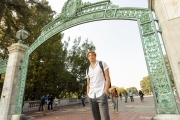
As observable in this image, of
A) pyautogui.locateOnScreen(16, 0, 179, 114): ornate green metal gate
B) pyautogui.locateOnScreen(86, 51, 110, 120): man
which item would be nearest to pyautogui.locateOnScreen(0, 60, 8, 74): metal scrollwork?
pyautogui.locateOnScreen(16, 0, 179, 114): ornate green metal gate

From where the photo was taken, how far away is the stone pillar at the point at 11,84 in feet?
17.6

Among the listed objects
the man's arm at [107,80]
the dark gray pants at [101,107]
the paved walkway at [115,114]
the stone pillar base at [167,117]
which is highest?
the man's arm at [107,80]

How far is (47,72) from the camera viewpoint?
16906 millimetres

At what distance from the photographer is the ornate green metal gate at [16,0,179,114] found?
2980 millimetres

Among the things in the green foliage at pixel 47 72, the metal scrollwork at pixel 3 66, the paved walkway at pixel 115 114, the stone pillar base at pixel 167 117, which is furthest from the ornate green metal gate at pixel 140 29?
the green foliage at pixel 47 72

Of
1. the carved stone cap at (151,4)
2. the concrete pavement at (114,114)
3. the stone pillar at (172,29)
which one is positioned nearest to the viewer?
the stone pillar at (172,29)

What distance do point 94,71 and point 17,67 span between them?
489cm

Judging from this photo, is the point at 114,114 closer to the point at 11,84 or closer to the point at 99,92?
the point at 11,84

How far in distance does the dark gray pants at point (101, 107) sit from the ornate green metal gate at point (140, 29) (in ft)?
5.01

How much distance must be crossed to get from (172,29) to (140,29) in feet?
2.90

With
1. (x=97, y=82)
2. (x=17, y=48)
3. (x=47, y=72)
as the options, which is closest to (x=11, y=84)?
(x=17, y=48)

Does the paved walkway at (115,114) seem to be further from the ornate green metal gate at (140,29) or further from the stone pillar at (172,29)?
the stone pillar at (172,29)

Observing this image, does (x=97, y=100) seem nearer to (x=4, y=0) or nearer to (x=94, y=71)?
(x=94, y=71)

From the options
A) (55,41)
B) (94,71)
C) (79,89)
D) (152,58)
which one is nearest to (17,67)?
(94,71)
